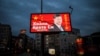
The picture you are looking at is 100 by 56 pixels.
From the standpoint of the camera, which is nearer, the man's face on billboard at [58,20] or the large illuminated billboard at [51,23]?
the large illuminated billboard at [51,23]

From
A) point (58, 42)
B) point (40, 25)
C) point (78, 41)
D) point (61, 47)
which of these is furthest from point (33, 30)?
point (58, 42)

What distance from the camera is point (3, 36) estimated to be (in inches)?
7072

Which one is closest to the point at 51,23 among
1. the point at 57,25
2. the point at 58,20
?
the point at 57,25

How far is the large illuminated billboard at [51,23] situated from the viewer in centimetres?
3209

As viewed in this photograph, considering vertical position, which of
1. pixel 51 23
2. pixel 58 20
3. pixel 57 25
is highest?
pixel 58 20

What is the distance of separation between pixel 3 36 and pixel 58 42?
40880 mm

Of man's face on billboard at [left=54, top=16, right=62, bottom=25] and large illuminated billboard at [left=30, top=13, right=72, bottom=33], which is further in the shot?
man's face on billboard at [left=54, top=16, right=62, bottom=25]

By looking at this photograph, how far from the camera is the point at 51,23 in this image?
106 feet

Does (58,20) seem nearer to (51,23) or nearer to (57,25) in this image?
(57,25)

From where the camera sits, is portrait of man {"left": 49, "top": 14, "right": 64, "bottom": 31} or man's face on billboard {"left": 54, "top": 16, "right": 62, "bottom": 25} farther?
man's face on billboard {"left": 54, "top": 16, "right": 62, "bottom": 25}

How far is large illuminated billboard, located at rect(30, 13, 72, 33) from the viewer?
32094 mm

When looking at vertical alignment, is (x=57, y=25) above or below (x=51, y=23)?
below

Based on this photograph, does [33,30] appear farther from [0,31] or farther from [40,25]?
[0,31]

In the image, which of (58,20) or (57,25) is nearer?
(57,25)
